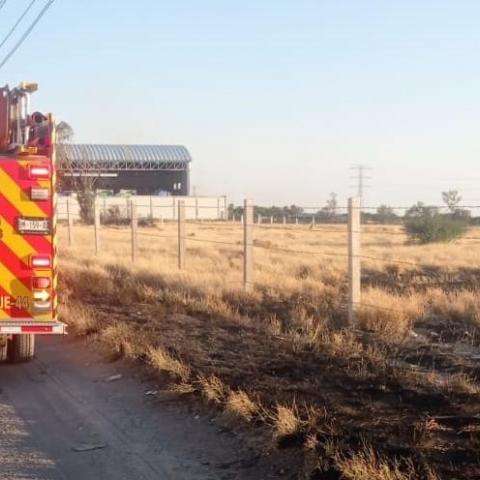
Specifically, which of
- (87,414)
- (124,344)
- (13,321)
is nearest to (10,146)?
(13,321)

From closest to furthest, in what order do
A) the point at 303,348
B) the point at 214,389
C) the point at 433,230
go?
the point at 214,389 < the point at 303,348 < the point at 433,230

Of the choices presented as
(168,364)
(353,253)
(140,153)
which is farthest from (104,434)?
(140,153)

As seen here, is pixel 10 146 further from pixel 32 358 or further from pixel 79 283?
pixel 79 283

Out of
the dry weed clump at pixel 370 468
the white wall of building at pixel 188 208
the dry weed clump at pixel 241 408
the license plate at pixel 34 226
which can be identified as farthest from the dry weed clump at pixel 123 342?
the white wall of building at pixel 188 208

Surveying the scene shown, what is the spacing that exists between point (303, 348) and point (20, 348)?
349cm

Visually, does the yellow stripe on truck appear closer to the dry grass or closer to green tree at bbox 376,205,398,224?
the dry grass

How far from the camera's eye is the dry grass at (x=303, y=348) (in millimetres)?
5875

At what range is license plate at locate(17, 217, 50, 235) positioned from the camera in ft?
27.9

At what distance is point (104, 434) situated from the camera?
21.5 feet

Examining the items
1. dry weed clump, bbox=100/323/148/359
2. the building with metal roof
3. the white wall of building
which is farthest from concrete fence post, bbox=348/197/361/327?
the building with metal roof

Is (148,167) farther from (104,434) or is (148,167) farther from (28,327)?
(104,434)

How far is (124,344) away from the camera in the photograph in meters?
9.53

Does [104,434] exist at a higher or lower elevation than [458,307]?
lower

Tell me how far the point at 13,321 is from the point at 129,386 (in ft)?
4.95
